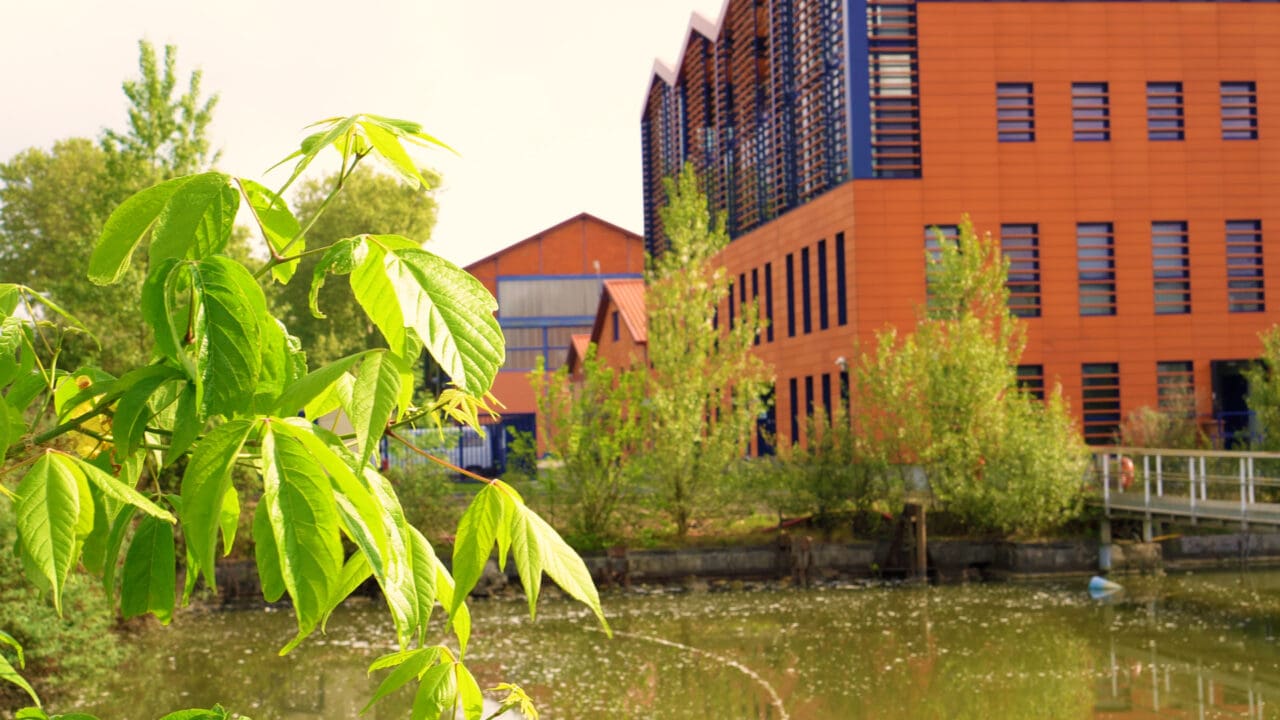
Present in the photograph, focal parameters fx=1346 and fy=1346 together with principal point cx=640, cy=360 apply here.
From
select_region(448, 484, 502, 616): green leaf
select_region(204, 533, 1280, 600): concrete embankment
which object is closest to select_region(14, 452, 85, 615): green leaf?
select_region(448, 484, 502, 616): green leaf

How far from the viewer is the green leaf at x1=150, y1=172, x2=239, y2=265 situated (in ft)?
3.86

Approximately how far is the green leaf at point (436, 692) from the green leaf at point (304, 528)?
1.54 feet

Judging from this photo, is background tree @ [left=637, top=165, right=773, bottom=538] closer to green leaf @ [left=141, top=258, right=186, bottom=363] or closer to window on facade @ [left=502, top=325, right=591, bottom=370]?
green leaf @ [left=141, top=258, right=186, bottom=363]

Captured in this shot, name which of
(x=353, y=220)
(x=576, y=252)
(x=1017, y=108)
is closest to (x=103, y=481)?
(x=1017, y=108)

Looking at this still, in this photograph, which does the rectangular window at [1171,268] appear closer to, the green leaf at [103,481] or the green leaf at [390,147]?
the green leaf at [390,147]

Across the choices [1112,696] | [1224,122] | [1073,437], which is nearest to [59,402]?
[1112,696]

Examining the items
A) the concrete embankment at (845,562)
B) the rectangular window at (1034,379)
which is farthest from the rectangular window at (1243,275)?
the concrete embankment at (845,562)

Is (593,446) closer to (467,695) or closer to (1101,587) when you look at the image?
(1101,587)

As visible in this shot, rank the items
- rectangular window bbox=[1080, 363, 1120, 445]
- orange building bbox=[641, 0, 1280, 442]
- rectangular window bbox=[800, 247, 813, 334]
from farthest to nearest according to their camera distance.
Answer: rectangular window bbox=[800, 247, 813, 334]
orange building bbox=[641, 0, 1280, 442]
rectangular window bbox=[1080, 363, 1120, 445]

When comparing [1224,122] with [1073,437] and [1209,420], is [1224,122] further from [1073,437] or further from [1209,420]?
[1073,437]

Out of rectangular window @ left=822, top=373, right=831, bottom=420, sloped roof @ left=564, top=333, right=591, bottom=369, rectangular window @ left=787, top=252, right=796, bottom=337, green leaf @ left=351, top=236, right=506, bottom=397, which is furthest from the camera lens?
sloped roof @ left=564, top=333, right=591, bottom=369

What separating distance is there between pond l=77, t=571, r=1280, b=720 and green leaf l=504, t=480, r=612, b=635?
11736mm

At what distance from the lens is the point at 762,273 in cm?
4338

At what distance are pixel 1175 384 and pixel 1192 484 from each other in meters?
13.7
